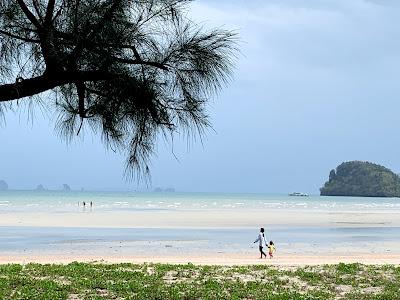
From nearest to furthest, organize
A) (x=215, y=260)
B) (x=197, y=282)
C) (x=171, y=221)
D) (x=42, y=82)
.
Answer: (x=42, y=82), (x=197, y=282), (x=215, y=260), (x=171, y=221)

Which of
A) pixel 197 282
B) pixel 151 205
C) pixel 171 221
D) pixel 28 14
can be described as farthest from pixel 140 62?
pixel 151 205

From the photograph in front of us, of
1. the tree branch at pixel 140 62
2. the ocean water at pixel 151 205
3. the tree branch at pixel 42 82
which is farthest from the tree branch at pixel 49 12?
the ocean water at pixel 151 205

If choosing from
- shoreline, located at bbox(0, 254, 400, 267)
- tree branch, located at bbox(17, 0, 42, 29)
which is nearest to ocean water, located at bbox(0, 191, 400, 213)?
shoreline, located at bbox(0, 254, 400, 267)

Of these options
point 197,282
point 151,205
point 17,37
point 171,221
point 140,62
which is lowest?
point 171,221

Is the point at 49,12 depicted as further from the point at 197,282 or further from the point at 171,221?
the point at 171,221

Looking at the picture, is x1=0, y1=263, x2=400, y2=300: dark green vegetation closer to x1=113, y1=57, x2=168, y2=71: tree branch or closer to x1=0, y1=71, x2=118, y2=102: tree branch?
x1=0, y1=71, x2=118, y2=102: tree branch

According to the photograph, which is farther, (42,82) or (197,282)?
(197,282)

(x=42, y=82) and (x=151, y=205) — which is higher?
(x=42, y=82)

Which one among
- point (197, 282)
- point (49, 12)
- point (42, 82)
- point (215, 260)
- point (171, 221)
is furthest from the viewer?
point (171, 221)

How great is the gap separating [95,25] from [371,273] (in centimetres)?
959

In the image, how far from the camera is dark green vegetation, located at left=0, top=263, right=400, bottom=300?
9.52 m

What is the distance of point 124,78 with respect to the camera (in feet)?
14.5

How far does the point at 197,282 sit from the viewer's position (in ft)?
35.3

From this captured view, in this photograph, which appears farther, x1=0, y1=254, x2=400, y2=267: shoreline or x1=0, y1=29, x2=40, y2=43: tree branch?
x1=0, y1=254, x2=400, y2=267: shoreline
